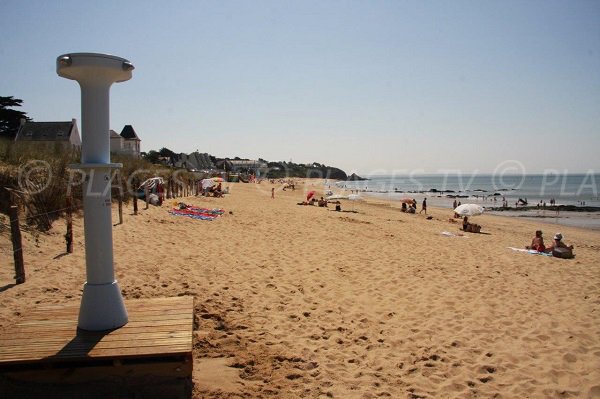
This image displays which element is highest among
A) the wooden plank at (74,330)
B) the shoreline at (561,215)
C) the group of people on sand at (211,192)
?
the wooden plank at (74,330)

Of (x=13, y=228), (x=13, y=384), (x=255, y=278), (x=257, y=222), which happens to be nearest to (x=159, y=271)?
(x=255, y=278)

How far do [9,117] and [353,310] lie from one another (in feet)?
146

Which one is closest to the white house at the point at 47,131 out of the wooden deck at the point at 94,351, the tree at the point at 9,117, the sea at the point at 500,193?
the tree at the point at 9,117

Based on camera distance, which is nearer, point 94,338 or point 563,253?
point 94,338

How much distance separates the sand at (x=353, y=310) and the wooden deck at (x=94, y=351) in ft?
2.46

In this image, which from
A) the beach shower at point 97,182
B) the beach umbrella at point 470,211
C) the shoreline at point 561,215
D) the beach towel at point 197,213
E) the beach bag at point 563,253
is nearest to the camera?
the beach shower at point 97,182

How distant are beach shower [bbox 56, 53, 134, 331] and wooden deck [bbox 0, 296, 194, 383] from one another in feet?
0.67

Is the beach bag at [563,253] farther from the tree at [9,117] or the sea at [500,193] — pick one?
the tree at [9,117]

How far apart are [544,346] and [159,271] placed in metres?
6.26

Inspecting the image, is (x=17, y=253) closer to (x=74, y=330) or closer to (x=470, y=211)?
(x=74, y=330)

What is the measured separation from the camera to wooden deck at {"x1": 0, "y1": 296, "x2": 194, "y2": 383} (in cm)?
300

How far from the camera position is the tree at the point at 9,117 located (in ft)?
125

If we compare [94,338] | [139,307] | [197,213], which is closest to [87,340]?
[94,338]

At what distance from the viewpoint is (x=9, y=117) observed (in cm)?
3841
